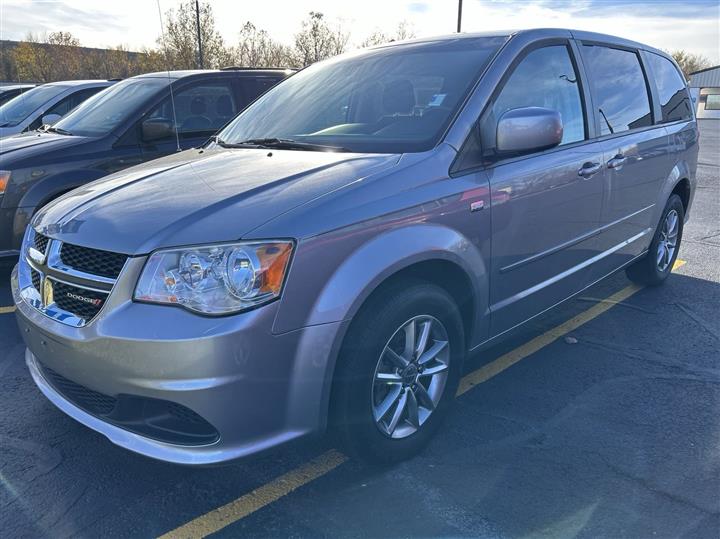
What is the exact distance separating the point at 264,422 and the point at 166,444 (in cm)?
37

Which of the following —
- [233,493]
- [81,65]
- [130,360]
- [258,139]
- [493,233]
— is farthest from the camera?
[81,65]

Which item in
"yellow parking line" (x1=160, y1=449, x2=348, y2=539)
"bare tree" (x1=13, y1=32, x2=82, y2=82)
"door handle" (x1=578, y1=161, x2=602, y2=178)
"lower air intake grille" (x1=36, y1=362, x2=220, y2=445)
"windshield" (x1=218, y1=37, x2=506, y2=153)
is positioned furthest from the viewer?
"bare tree" (x1=13, y1=32, x2=82, y2=82)

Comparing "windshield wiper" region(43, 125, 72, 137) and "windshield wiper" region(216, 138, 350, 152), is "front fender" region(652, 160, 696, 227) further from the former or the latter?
"windshield wiper" region(43, 125, 72, 137)

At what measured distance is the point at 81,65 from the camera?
34.9 meters

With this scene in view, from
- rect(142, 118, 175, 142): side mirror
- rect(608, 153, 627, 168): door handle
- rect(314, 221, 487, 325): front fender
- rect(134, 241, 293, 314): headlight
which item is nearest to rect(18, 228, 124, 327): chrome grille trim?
rect(134, 241, 293, 314): headlight

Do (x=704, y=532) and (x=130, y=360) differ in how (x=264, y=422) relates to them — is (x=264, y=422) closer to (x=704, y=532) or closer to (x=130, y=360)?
(x=130, y=360)

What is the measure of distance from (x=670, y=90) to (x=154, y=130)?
4.39 metres

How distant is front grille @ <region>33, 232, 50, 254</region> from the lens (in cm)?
270

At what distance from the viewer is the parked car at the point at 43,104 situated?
867cm

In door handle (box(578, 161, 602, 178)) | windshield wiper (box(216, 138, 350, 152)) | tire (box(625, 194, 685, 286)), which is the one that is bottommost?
tire (box(625, 194, 685, 286))

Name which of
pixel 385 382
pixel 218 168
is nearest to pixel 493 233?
pixel 385 382

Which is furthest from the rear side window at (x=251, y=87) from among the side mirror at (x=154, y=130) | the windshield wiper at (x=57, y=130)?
the windshield wiper at (x=57, y=130)

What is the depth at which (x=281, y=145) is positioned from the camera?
3.29m

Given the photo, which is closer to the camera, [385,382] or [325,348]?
[325,348]
